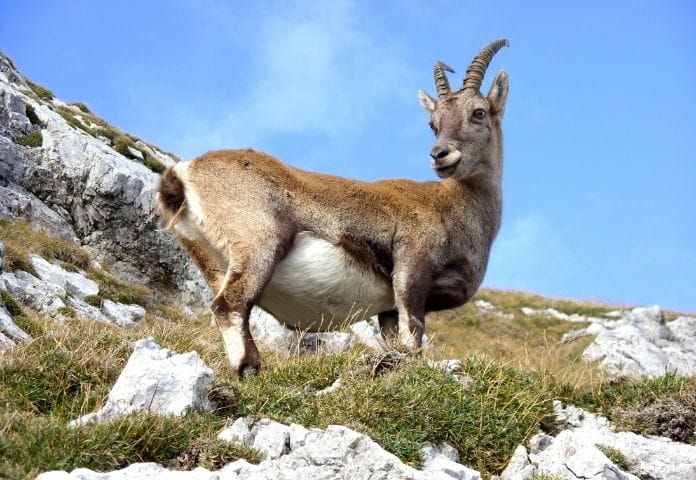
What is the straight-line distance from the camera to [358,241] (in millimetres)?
9781

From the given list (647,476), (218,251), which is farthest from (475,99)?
(647,476)

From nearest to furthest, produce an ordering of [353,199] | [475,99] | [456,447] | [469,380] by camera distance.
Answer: [456,447]
[469,380]
[353,199]
[475,99]

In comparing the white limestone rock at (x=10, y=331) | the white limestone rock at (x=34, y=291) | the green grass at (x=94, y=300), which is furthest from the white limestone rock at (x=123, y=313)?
the white limestone rock at (x=10, y=331)

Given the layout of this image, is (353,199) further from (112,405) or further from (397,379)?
(112,405)

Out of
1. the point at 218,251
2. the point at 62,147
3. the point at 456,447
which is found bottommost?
the point at 456,447

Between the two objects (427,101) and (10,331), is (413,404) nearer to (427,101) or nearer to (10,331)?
(10,331)

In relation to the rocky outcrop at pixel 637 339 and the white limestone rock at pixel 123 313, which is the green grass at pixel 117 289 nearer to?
the white limestone rock at pixel 123 313

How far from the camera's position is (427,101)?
12406mm

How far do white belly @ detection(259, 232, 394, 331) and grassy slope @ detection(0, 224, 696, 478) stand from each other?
808 mm

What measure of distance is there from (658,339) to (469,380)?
83.9ft

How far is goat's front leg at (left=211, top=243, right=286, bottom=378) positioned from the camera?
8.52 metres

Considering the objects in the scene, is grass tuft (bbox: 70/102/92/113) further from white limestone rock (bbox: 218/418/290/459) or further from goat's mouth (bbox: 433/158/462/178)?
white limestone rock (bbox: 218/418/290/459)

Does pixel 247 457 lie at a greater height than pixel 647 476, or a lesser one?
lesser

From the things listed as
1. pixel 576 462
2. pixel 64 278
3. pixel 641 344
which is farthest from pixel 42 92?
pixel 576 462
